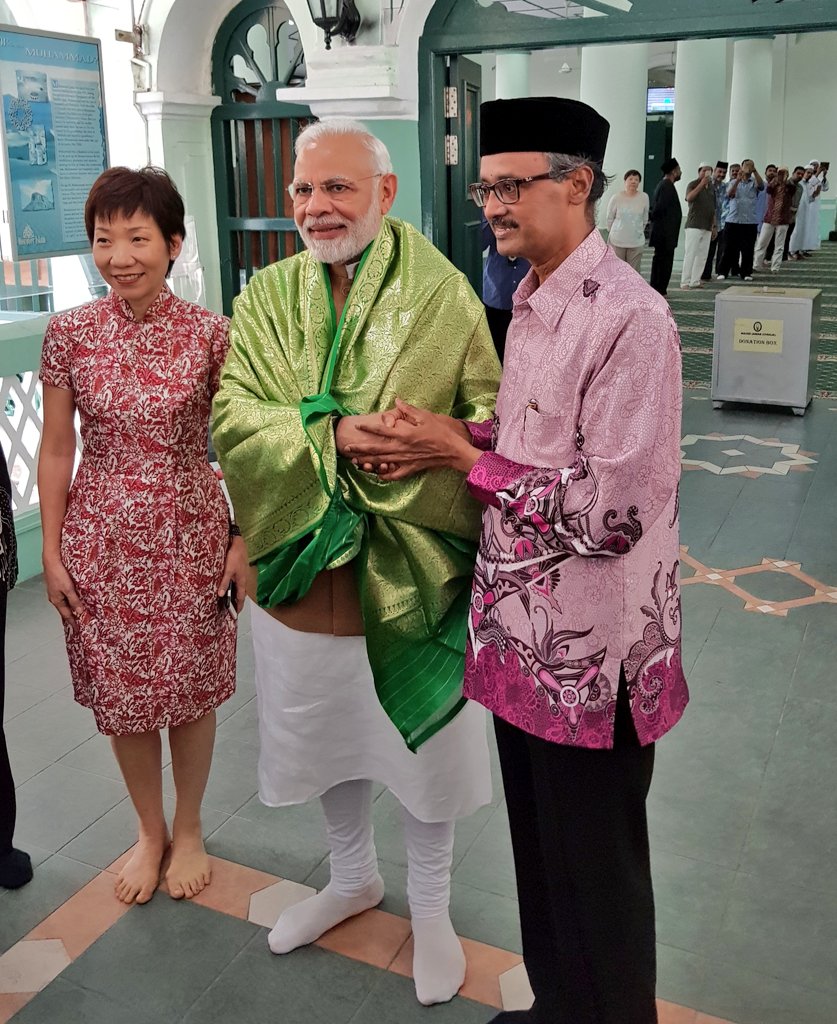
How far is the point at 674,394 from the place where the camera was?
4.62 feet

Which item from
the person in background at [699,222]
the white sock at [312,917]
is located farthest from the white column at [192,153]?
the person in background at [699,222]

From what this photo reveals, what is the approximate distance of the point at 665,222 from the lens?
37.4 ft

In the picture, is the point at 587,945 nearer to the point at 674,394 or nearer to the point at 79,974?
the point at 674,394

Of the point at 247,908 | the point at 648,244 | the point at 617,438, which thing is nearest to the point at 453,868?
the point at 247,908

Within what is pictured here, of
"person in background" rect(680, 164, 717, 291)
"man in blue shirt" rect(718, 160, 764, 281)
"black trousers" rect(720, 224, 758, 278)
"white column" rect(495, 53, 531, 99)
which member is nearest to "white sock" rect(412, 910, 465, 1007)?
"person in background" rect(680, 164, 717, 291)

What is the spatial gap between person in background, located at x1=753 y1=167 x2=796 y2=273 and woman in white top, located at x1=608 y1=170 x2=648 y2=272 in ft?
18.9

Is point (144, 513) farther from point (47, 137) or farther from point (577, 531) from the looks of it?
point (47, 137)

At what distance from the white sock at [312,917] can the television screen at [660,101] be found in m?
26.7

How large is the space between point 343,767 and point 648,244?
35.5 feet

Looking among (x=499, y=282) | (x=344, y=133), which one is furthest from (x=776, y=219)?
(x=344, y=133)

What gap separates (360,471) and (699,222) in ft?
42.0

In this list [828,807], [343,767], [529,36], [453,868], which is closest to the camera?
[343,767]

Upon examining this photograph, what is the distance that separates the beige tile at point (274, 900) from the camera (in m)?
2.32

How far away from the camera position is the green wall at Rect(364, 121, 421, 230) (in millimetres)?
6324
